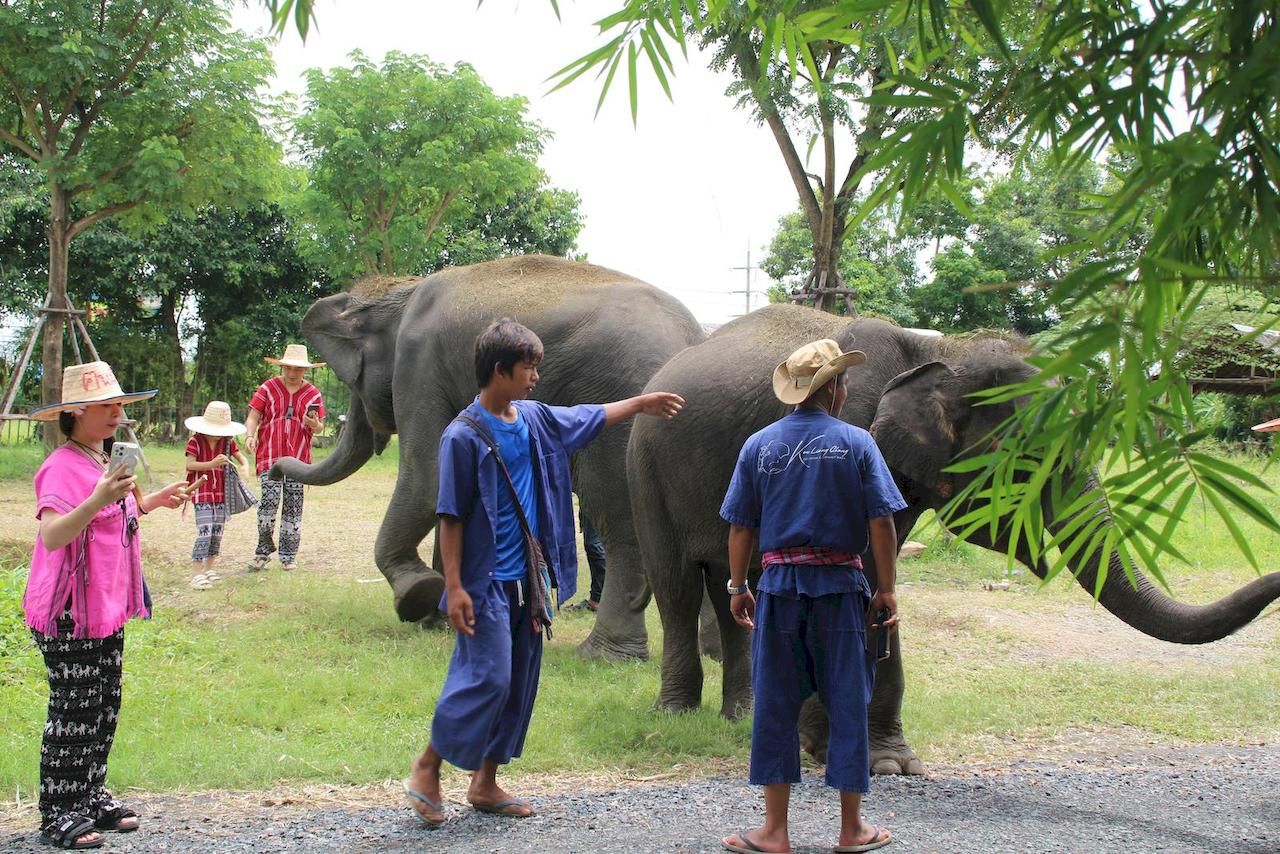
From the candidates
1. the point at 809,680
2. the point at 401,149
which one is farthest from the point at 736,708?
the point at 401,149

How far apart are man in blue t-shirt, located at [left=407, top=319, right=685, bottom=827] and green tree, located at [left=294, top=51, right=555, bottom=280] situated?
15857 millimetres

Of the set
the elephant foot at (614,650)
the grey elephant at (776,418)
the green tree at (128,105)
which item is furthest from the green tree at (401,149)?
the grey elephant at (776,418)

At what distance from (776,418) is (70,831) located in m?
3.30

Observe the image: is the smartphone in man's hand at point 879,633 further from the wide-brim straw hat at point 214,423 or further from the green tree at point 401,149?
the green tree at point 401,149

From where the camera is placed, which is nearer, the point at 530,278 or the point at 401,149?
the point at 530,278

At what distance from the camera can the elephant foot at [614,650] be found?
7273mm

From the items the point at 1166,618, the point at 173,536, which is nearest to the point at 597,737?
the point at 1166,618

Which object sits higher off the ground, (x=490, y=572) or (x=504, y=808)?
(x=490, y=572)

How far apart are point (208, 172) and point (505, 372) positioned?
1223 centimetres

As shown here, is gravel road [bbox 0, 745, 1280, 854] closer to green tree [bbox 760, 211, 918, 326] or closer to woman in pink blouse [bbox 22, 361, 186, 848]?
woman in pink blouse [bbox 22, 361, 186, 848]

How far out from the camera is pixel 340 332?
30.8 ft

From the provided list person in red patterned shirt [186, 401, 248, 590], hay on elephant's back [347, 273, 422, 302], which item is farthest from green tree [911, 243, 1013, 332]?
person in red patterned shirt [186, 401, 248, 590]

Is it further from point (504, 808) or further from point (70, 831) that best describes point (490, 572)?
point (70, 831)

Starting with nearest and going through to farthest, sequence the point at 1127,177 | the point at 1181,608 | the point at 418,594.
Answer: the point at 1127,177 < the point at 1181,608 < the point at 418,594
